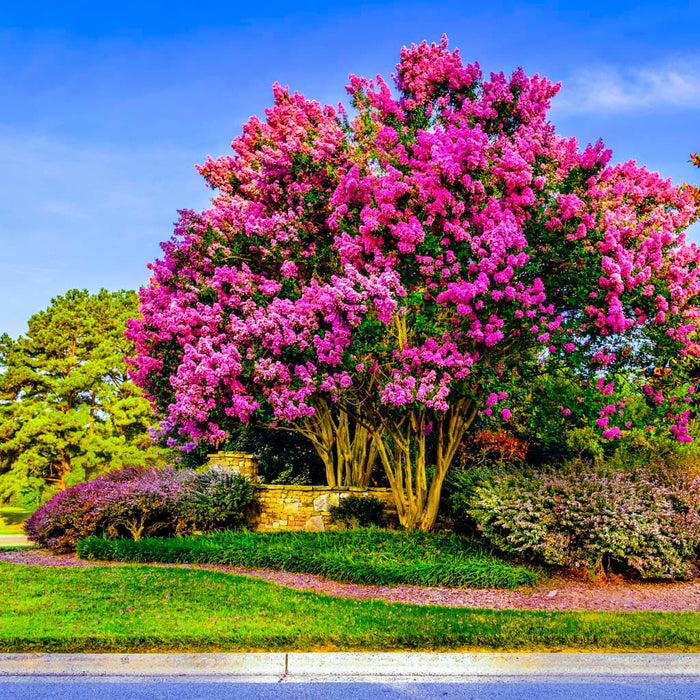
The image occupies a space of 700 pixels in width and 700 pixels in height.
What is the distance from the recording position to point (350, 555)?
9.64m

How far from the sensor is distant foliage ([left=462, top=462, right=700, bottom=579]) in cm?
901

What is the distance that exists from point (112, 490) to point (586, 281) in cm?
898

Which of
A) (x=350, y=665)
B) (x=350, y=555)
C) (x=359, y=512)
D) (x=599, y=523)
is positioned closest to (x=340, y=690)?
(x=350, y=665)

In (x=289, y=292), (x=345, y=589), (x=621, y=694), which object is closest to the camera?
(x=621, y=694)

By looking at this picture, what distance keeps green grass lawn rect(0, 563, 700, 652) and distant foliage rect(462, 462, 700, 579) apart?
216 centimetres

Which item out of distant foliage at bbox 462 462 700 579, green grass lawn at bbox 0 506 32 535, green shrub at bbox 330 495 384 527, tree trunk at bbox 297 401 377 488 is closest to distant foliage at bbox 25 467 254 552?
green shrub at bbox 330 495 384 527

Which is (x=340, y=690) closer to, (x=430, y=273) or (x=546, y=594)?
(x=546, y=594)

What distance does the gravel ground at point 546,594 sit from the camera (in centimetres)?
770

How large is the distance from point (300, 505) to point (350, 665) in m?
8.43

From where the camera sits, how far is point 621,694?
4.67 metres

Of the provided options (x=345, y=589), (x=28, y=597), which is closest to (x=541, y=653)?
(x=345, y=589)

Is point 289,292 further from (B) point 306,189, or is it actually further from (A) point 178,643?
(A) point 178,643

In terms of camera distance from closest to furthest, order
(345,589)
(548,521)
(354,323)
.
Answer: (345,589) < (548,521) < (354,323)

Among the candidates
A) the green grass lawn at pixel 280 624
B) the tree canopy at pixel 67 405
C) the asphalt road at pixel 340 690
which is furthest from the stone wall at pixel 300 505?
the tree canopy at pixel 67 405
